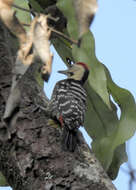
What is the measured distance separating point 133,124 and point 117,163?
0.34m

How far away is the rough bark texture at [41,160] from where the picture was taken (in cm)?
183

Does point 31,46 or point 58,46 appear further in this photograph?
point 58,46

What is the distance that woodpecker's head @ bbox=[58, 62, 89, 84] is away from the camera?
12.1 feet

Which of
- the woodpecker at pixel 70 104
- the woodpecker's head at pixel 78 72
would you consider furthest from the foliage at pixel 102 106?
the woodpecker's head at pixel 78 72

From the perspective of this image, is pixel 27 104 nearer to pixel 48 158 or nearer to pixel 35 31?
pixel 48 158

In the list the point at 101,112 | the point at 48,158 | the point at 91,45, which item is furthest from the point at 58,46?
the point at 48,158

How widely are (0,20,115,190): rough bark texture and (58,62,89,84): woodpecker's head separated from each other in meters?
1.51

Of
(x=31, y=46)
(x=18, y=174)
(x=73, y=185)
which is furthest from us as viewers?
(x=18, y=174)

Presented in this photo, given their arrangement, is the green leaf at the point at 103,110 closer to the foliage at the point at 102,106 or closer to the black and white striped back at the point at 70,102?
the foliage at the point at 102,106

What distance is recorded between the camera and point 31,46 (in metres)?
1.00

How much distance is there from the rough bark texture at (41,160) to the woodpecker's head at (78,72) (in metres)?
1.51

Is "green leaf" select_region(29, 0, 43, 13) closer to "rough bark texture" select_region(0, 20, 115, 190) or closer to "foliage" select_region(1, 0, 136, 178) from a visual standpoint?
"foliage" select_region(1, 0, 136, 178)

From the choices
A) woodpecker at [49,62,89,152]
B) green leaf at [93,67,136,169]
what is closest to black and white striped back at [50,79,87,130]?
woodpecker at [49,62,89,152]

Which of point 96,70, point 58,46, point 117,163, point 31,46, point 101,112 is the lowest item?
point 117,163
